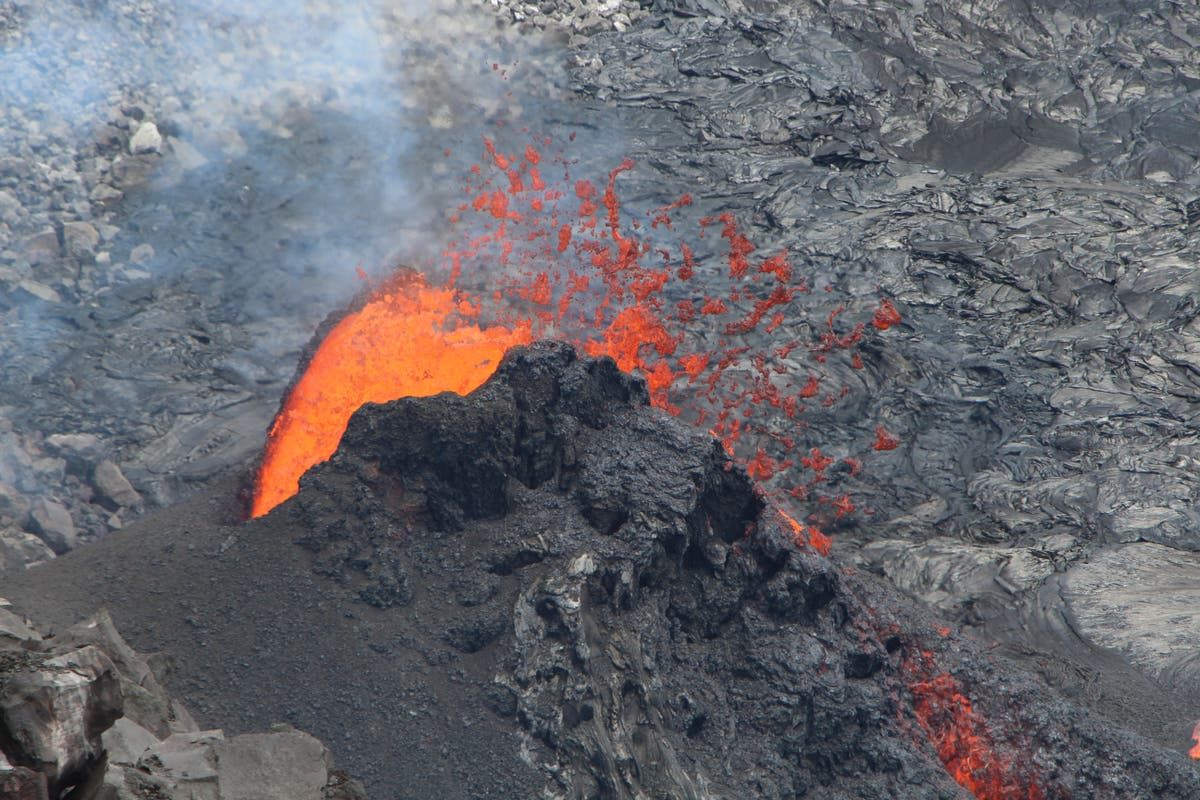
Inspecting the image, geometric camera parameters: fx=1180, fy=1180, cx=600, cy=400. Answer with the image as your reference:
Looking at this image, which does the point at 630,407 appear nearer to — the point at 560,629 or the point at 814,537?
the point at 560,629

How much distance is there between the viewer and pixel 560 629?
44.0 ft

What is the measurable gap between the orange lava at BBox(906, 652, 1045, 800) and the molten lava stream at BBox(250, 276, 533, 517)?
299 inches

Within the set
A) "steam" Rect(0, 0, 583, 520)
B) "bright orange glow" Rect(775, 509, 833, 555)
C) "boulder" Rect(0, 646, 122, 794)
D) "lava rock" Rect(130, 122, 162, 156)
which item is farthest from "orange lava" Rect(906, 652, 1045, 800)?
"lava rock" Rect(130, 122, 162, 156)

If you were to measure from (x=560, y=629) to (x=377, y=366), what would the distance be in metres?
6.55

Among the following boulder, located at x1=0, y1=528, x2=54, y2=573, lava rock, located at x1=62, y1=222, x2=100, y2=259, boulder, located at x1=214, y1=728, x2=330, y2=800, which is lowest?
boulder, located at x1=0, y1=528, x2=54, y2=573

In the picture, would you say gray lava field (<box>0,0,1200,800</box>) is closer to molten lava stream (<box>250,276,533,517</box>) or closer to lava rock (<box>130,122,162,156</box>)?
lava rock (<box>130,122,162,156</box>)

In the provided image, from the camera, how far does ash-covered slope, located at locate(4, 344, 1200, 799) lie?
12898mm

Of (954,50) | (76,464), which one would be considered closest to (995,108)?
(954,50)

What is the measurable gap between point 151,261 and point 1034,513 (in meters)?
15.8

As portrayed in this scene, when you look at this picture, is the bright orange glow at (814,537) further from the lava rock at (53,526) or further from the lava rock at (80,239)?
the lava rock at (80,239)

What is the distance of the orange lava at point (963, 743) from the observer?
47.3 ft

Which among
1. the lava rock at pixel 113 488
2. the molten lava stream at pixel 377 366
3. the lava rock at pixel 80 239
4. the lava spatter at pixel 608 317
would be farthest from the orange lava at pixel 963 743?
the lava rock at pixel 80 239

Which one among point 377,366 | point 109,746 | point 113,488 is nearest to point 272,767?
point 109,746

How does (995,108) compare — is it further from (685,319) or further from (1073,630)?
(1073,630)
